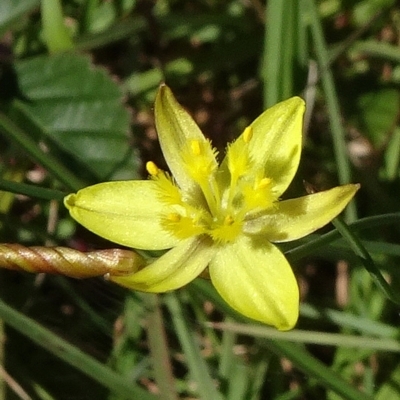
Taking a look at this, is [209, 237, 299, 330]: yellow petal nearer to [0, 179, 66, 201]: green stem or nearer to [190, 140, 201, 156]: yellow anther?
[190, 140, 201, 156]: yellow anther

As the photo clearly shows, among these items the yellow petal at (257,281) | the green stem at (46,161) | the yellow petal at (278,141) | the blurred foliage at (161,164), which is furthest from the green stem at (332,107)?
the green stem at (46,161)

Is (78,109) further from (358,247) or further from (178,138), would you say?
(358,247)

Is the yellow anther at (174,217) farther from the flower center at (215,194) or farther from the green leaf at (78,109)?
the green leaf at (78,109)

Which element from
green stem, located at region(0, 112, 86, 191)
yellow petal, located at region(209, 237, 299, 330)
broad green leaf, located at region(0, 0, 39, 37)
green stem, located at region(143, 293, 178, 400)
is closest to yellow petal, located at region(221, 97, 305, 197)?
yellow petal, located at region(209, 237, 299, 330)

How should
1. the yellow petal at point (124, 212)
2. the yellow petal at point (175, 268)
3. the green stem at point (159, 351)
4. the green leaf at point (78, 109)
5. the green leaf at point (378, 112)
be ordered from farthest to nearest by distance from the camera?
the green leaf at point (378, 112) < the green leaf at point (78, 109) < the green stem at point (159, 351) < the yellow petal at point (124, 212) < the yellow petal at point (175, 268)

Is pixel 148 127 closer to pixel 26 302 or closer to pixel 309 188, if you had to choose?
pixel 26 302

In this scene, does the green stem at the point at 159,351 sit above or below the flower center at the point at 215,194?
below
